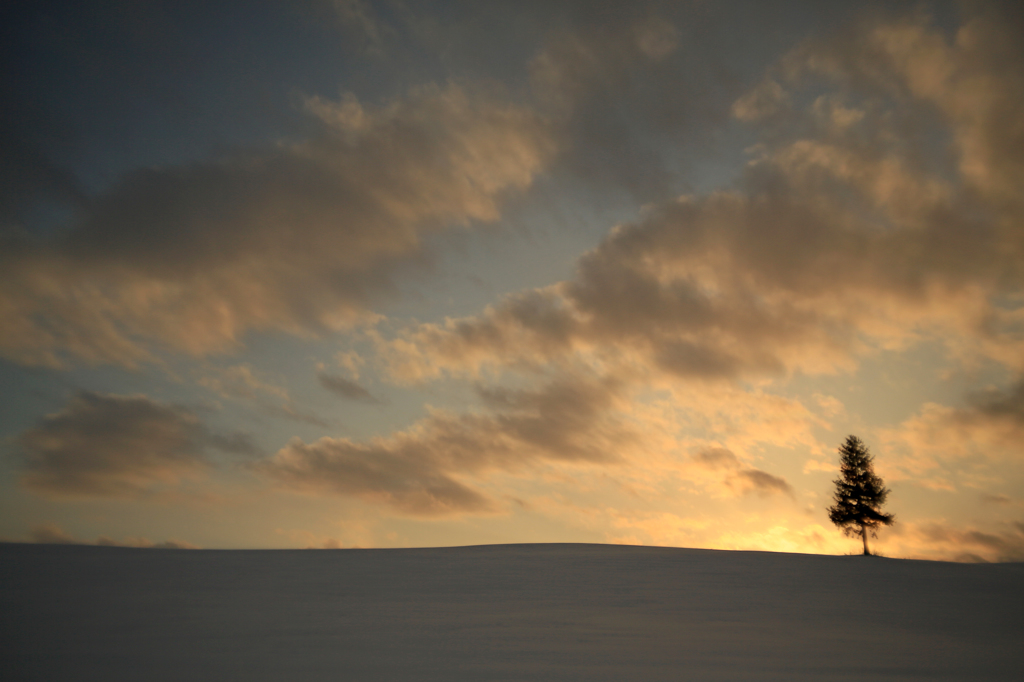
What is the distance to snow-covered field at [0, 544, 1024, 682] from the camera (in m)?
8.20

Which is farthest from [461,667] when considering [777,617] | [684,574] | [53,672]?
[684,574]

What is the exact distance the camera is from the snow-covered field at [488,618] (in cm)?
820

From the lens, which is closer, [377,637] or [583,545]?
[377,637]


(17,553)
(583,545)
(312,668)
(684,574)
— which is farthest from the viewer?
(583,545)

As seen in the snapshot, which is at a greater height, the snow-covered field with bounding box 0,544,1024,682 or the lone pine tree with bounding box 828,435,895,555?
the lone pine tree with bounding box 828,435,895,555

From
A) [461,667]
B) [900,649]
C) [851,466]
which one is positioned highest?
[851,466]

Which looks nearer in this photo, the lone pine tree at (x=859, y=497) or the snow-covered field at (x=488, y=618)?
the snow-covered field at (x=488, y=618)

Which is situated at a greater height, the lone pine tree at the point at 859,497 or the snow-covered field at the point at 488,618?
the lone pine tree at the point at 859,497

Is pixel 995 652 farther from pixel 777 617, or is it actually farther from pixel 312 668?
pixel 312 668

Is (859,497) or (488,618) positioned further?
(859,497)

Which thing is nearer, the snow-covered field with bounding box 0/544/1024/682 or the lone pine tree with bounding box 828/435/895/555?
the snow-covered field with bounding box 0/544/1024/682

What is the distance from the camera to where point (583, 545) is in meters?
23.9

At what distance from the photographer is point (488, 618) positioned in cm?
1105

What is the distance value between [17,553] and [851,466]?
39.8 metres
